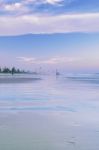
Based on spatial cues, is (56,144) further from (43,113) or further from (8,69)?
(8,69)

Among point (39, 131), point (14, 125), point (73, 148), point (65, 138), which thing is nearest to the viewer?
point (73, 148)

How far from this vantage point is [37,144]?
8359 mm

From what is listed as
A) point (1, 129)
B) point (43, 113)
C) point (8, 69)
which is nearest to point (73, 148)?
point (1, 129)

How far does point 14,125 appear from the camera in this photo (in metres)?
10.9

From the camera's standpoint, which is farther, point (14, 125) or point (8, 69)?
point (8, 69)

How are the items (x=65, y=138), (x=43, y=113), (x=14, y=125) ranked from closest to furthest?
(x=65, y=138) → (x=14, y=125) → (x=43, y=113)

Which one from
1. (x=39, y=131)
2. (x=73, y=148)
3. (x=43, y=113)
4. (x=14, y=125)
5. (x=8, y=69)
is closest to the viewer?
(x=73, y=148)

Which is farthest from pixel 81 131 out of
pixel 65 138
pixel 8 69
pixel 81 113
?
pixel 8 69

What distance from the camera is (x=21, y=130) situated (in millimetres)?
9992

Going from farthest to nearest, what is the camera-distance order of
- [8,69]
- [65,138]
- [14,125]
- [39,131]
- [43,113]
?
[8,69] < [43,113] < [14,125] < [39,131] < [65,138]

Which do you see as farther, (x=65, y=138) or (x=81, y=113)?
(x=81, y=113)

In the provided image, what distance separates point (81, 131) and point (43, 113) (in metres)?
4.14

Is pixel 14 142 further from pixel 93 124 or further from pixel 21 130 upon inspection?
pixel 93 124

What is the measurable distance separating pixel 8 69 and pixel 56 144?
137266mm
